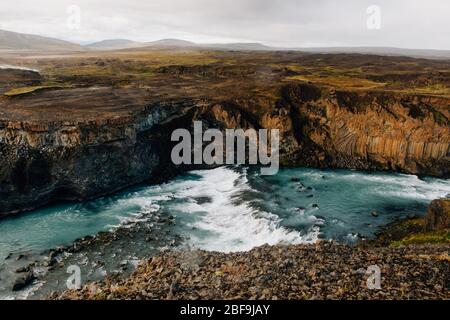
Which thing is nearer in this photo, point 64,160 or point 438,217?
point 438,217

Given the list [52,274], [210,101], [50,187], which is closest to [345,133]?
[210,101]

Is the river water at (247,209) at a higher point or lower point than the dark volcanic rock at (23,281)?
higher

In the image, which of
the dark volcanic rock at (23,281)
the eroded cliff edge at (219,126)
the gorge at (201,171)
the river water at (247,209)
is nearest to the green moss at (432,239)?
the gorge at (201,171)

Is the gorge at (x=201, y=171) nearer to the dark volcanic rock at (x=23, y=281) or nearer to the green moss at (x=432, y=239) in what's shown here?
the dark volcanic rock at (x=23, y=281)

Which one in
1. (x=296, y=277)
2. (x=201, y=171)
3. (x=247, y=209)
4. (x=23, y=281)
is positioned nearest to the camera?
(x=296, y=277)

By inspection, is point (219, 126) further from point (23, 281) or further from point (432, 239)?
point (432, 239)

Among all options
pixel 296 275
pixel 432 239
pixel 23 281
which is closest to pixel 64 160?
pixel 23 281

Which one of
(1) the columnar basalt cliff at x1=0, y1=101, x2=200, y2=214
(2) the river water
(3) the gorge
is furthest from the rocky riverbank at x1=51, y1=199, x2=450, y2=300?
(1) the columnar basalt cliff at x1=0, y1=101, x2=200, y2=214

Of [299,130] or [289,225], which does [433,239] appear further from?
[299,130]
